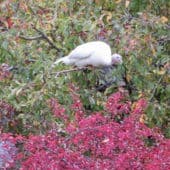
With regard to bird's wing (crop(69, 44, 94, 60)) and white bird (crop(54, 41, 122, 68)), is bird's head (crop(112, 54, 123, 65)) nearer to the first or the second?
white bird (crop(54, 41, 122, 68))

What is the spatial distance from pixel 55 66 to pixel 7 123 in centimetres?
54

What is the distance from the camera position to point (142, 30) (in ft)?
16.1

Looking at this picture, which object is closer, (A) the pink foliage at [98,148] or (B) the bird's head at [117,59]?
Answer: (A) the pink foliage at [98,148]

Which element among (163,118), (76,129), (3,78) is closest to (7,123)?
(3,78)

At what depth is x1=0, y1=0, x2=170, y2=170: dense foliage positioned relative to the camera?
371 centimetres

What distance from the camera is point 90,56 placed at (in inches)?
214

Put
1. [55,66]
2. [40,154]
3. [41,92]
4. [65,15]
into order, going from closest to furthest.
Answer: [40,154], [41,92], [55,66], [65,15]

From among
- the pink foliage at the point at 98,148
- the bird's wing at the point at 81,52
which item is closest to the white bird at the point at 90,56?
the bird's wing at the point at 81,52

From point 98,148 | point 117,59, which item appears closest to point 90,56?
point 117,59

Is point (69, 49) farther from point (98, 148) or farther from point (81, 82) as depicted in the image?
point (98, 148)

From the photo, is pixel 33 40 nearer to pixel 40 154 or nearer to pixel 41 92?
pixel 41 92

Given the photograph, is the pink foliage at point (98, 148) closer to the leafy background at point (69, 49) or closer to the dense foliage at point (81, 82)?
the dense foliage at point (81, 82)

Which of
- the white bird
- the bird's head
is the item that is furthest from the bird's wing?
the bird's head

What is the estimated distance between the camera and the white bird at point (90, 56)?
521 centimetres
